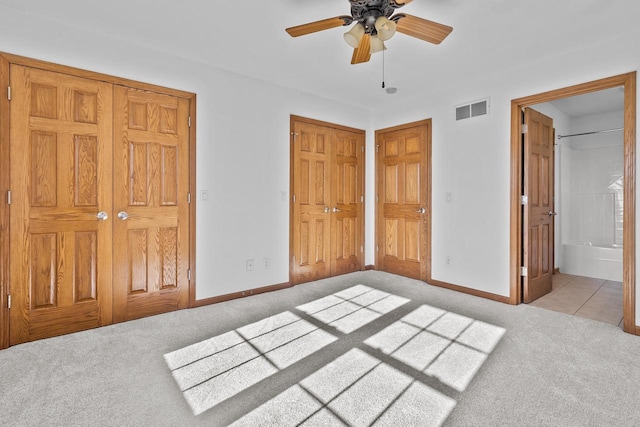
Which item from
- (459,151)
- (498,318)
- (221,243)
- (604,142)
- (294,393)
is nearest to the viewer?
(294,393)

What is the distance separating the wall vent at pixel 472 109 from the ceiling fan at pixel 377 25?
65.4 inches

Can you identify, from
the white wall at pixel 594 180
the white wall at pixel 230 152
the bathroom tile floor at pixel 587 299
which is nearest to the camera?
the white wall at pixel 230 152

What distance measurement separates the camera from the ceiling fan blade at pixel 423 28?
1925 millimetres

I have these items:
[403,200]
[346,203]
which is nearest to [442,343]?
[403,200]

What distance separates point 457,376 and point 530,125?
282 centimetres

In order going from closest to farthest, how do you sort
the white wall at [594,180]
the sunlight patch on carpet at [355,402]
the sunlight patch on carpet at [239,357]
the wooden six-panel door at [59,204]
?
the sunlight patch on carpet at [355,402] → the sunlight patch on carpet at [239,357] → the wooden six-panel door at [59,204] → the white wall at [594,180]

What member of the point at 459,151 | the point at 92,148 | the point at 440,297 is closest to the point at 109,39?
the point at 92,148

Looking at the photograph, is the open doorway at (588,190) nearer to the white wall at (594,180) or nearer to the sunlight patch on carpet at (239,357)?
the white wall at (594,180)

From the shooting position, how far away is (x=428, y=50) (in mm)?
2875

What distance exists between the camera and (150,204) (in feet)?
9.56

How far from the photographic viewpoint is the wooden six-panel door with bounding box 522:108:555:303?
330 centimetres

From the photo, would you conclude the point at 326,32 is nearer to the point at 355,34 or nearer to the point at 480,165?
the point at 355,34

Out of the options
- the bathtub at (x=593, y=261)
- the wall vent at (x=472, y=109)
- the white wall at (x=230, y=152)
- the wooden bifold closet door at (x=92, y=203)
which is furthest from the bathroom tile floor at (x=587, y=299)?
the wooden bifold closet door at (x=92, y=203)

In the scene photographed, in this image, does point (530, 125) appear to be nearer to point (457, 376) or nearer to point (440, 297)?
point (440, 297)
